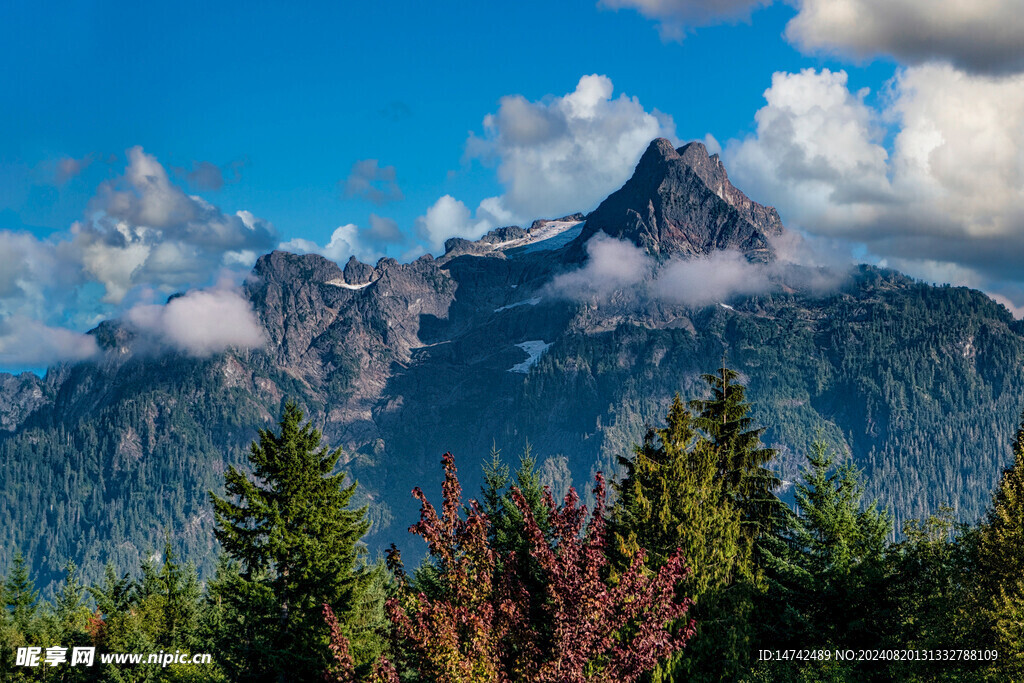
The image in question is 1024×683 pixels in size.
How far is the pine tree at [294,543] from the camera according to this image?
4231 cm

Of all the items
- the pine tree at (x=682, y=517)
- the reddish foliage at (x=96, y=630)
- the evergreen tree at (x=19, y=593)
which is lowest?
the reddish foliage at (x=96, y=630)

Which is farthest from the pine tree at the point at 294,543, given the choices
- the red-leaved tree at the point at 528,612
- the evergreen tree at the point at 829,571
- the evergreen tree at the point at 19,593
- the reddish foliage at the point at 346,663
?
the evergreen tree at the point at 19,593

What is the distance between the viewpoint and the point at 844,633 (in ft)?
138

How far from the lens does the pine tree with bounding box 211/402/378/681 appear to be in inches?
1666

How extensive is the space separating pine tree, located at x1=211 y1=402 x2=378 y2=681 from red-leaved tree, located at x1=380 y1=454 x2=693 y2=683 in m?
21.9

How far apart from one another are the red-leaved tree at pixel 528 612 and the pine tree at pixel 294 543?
21.9 m

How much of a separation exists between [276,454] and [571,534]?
25.9 metres

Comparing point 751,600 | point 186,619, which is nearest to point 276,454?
point 751,600

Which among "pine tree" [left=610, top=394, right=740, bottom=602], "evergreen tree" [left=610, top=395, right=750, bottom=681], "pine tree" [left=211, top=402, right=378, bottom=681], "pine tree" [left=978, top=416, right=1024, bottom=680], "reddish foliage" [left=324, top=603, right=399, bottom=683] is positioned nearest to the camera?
"reddish foliage" [left=324, top=603, right=399, bottom=683]

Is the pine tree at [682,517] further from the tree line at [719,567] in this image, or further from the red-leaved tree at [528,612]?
the red-leaved tree at [528,612]

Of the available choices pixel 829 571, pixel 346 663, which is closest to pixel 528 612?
pixel 346 663

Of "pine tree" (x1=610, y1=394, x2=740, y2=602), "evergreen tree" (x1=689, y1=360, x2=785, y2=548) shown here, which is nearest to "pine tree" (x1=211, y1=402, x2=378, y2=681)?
"pine tree" (x1=610, y1=394, x2=740, y2=602)

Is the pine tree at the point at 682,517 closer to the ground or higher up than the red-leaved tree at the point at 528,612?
higher up

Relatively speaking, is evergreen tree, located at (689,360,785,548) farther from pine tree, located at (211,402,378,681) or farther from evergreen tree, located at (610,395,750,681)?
pine tree, located at (211,402,378,681)
